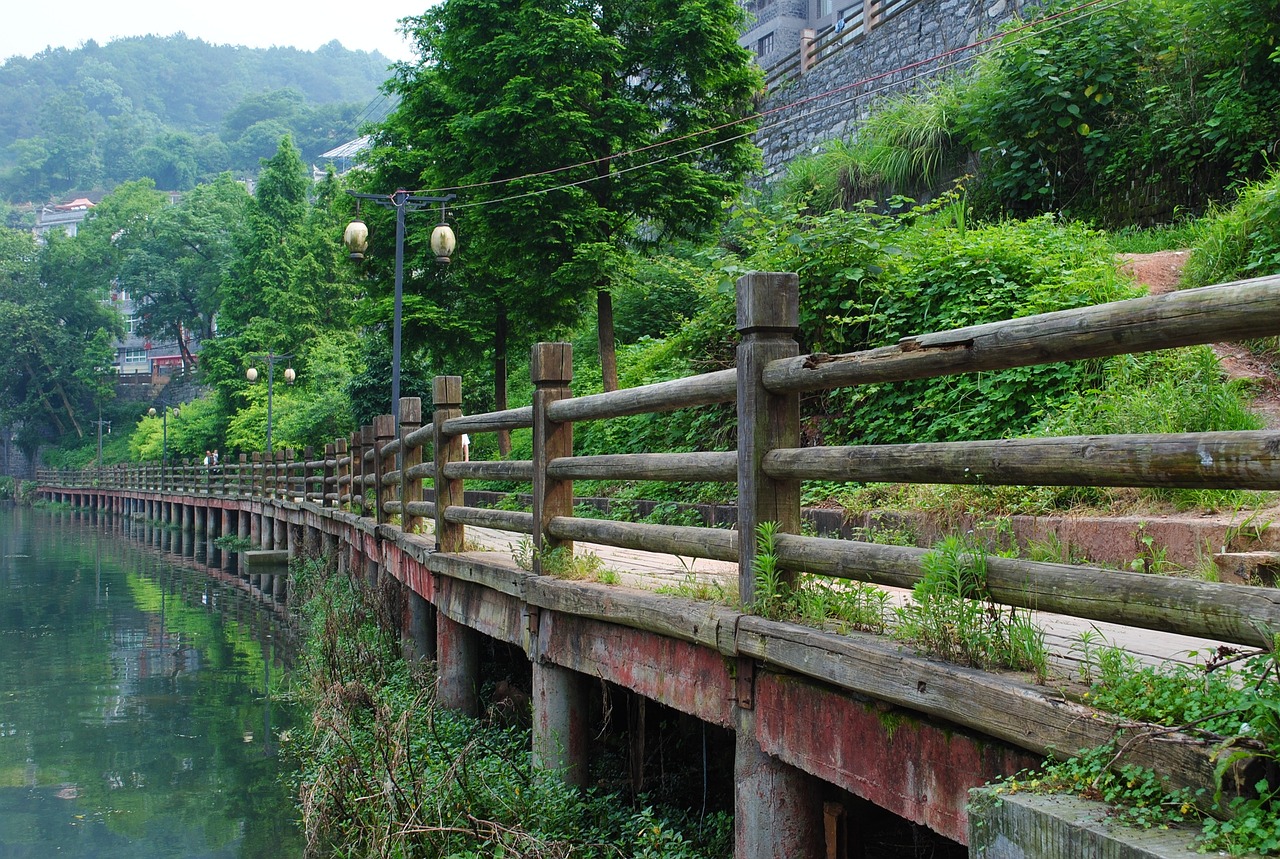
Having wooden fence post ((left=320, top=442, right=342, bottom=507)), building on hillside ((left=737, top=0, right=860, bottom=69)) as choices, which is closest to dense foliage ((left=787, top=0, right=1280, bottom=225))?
wooden fence post ((left=320, top=442, right=342, bottom=507))

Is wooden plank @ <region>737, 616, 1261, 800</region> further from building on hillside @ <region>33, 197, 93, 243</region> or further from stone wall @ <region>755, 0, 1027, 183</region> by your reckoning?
building on hillside @ <region>33, 197, 93, 243</region>

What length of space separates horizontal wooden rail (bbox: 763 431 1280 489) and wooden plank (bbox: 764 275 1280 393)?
9.0 inches

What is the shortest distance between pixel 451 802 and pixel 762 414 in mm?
2955

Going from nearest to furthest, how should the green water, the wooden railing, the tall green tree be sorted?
the wooden railing < the green water < the tall green tree

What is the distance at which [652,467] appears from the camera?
5098mm

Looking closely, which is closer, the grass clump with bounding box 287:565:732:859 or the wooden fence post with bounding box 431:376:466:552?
the grass clump with bounding box 287:565:732:859


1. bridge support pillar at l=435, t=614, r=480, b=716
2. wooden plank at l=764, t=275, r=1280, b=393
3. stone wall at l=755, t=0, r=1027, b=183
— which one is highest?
stone wall at l=755, t=0, r=1027, b=183

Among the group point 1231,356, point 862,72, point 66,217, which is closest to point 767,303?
point 1231,356

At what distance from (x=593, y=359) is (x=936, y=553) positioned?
62.8 ft

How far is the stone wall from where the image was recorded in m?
19.7

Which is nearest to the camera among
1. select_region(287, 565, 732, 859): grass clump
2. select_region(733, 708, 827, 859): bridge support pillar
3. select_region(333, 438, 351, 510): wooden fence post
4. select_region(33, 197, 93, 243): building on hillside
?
select_region(733, 708, 827, 859): bridge support pillar

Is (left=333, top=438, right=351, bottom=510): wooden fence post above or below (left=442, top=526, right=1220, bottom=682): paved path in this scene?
above

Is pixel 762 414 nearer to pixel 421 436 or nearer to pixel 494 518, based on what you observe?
pixel 494 518

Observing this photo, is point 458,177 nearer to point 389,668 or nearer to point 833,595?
point 389,668
